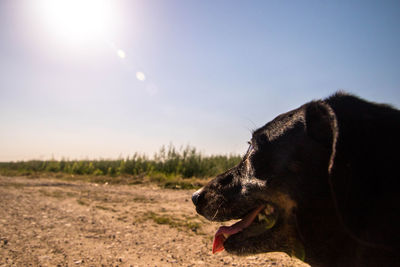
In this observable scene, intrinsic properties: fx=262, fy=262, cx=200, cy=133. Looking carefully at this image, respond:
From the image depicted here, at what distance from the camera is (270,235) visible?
2.12 metres

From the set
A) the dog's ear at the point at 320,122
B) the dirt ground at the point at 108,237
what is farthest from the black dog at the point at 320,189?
the dirt ground at the point at 108,237

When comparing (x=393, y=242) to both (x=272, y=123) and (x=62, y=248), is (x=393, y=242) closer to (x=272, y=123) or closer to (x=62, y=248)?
(x=272, y=123)

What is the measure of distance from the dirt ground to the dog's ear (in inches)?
72.7

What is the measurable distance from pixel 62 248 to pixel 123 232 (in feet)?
3.30

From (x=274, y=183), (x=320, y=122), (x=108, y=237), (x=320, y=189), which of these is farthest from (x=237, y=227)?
(x=108, y=237)

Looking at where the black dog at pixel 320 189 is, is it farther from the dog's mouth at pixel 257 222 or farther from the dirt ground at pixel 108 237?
the dirt ground at pixel 108 237

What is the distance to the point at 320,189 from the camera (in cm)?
182

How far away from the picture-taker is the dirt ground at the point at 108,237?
3.08 m

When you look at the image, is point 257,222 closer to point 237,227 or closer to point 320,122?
point 237,227

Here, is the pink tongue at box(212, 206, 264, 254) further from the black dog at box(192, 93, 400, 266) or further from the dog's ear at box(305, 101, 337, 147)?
the dog's ear at box(305, 101, 337, 147)

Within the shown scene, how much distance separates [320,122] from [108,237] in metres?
3.44

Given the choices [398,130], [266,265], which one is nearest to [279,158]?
[398,130]

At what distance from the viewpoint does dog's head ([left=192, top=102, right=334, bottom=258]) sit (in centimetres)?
191

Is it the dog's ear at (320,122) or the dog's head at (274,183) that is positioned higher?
the dog's ear at (320,122)
